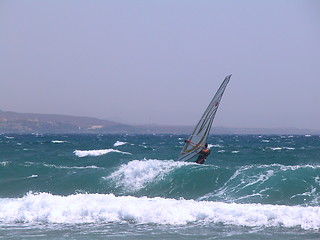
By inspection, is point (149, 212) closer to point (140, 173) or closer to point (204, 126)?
point (204, 126)

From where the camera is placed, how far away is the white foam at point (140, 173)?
19703 millimetres

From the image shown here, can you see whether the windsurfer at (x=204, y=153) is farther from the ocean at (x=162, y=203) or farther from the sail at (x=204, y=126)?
the ocean at (x=162, y=203)

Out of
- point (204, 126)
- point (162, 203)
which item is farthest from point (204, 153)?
point (162, 203)

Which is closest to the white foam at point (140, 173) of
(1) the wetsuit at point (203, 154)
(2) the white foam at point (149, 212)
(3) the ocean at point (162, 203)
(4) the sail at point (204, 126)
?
(3) the ocean at point (162, 203)

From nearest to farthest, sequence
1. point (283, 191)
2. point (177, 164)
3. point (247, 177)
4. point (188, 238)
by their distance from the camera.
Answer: point (188, 238) < point (283, 191) < point (247, 177) < point (177, 164)

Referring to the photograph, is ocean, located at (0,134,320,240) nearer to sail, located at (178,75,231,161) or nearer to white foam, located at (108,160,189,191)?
white foam, located at (108,160,189,191)

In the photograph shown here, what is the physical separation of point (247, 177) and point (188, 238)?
8477 millimetres

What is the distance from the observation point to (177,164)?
2098 cm

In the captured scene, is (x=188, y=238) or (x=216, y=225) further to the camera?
(x=216, y=225)

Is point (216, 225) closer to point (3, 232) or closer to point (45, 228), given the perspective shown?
point (45, 228)

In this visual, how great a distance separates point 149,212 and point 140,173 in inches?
270

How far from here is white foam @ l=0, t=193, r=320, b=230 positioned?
12570 millimetres

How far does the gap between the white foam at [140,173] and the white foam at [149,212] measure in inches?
177

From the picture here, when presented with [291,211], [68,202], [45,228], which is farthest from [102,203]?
[291,211]
